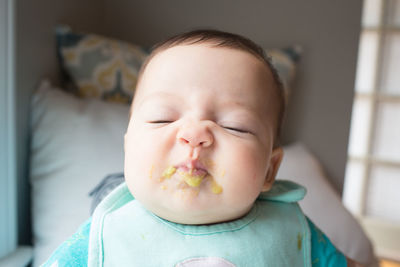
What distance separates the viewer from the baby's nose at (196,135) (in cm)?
60

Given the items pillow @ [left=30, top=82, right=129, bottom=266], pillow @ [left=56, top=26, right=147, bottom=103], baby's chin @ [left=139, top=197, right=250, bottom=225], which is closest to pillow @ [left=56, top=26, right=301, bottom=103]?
pillow @ [left=56, top=26, right=147, bottom=103]

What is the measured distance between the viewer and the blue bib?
654 millimetres

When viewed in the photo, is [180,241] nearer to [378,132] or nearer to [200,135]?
[200,135]

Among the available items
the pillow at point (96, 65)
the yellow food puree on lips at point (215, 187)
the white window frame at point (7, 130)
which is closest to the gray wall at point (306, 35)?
the pillow at point (96, 65)

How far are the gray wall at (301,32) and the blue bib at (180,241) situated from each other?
3.72ft

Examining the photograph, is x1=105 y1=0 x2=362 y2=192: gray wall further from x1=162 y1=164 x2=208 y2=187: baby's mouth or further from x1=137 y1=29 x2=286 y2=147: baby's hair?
x1=162 y1=164 x2=208 y2=187: baby's mouth

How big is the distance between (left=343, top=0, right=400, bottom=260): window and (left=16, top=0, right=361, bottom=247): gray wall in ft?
2.84

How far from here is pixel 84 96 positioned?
1.45 meters

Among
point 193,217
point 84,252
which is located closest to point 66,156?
point 84,252

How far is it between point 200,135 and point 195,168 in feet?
0.16

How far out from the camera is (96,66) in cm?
143

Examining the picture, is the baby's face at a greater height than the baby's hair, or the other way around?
the baby's hair

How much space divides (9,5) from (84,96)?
414 millimetres

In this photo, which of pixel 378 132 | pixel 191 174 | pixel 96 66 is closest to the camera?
pixel 191 174
